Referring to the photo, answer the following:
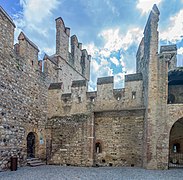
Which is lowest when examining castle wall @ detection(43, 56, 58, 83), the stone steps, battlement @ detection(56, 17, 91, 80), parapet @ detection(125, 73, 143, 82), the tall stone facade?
the stone steps

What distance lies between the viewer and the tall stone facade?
32.0 feet

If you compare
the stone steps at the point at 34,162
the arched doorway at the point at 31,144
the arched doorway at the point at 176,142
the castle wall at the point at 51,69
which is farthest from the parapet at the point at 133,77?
the stone steps at the point at 34,162

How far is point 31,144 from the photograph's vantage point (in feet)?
38.4

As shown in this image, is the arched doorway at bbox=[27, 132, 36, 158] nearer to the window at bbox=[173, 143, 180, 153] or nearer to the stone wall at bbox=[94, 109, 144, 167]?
the stone wall at bbox=[94, 109, 144, 167]

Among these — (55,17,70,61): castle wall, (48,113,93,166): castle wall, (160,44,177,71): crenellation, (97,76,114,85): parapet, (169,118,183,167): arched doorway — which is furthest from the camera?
(55,17,70,61): castle wall

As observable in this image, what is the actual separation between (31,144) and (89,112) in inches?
152

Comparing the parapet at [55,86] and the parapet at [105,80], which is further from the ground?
the parapet at [105,80]

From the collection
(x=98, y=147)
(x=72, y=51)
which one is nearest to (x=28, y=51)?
(x=72, y=51)

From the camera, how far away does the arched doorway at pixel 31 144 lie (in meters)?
11.5

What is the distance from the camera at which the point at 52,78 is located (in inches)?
541

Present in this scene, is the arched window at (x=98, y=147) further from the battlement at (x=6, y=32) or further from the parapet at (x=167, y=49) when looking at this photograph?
the battlement at (x=6, y=32)

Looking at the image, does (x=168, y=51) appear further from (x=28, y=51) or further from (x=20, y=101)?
(x=20, y=101)

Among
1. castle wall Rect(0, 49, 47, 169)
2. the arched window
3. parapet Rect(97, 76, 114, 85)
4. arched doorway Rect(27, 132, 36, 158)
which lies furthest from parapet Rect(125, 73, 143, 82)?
arched doorway Rect(27, 132, 36, 158)

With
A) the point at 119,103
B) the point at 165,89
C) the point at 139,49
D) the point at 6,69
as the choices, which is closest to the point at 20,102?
the point at 6,69
